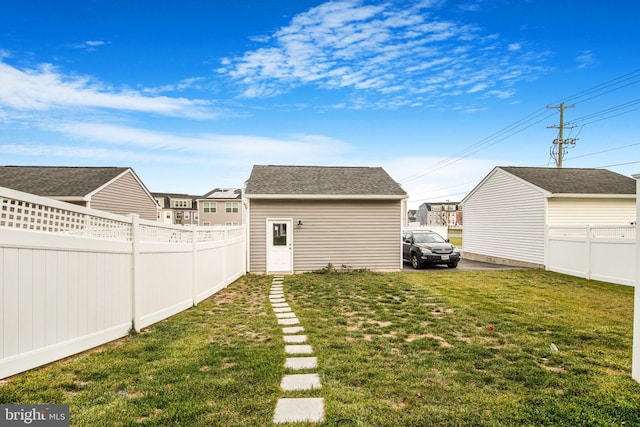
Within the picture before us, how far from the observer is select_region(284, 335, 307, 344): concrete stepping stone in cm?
449

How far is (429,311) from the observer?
6371 mm

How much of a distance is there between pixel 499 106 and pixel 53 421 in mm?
22166

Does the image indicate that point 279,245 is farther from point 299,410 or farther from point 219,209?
point 219,209

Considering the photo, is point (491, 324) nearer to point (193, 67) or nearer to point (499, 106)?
point (193, 67)

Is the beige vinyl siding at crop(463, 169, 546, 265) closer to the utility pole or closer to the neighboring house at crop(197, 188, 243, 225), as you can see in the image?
the utility pole

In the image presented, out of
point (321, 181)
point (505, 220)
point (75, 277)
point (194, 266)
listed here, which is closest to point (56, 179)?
point (321, 181)

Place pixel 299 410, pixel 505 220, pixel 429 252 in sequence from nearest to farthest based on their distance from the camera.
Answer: pixel 299 410 < pixel 429 252 < pixel 505 220

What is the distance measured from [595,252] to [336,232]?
8.63m

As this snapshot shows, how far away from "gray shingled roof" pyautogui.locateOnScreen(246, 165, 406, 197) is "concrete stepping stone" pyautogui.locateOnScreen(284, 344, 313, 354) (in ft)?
27.7

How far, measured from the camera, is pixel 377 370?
3410 mm

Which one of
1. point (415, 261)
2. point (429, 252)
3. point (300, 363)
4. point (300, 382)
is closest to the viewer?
point (300, 382)

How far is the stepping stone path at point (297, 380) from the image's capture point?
8.16 ft

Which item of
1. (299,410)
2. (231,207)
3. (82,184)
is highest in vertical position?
(82,184)

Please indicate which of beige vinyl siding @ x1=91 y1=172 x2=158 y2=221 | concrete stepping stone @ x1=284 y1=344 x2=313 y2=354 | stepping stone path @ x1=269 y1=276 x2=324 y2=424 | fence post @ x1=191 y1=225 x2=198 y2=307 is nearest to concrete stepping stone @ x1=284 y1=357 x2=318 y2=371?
stepping stone path @ x1=269 y1=276 x2=324 y2=424
